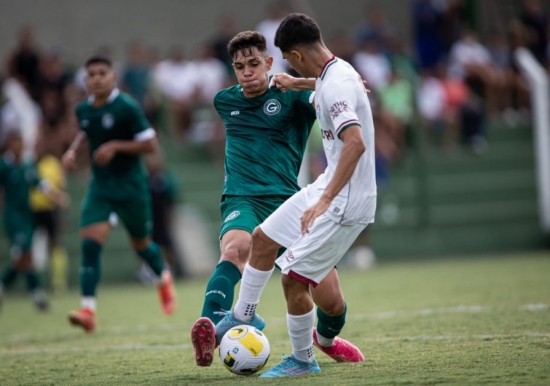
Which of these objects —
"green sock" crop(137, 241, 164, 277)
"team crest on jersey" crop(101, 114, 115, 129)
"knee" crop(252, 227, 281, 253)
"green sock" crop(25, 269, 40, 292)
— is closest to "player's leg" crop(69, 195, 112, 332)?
"green sock" crop(137, 241, 164, 277)

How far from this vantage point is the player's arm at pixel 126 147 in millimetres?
9820

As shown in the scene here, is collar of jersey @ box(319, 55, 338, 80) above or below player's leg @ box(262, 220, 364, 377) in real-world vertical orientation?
above

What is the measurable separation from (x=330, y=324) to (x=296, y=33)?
6.72ft

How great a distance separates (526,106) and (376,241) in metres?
5.06

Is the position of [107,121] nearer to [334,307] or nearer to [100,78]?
[100,78]

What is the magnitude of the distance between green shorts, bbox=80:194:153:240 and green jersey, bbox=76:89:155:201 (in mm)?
66

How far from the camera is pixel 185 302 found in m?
12.7

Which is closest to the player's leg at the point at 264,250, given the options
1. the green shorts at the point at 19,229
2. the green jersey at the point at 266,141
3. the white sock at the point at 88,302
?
the green jersey at the point at 266,141

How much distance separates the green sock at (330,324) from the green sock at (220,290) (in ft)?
2.11

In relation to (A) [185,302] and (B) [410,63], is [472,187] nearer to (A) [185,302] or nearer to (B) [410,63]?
(B) [410,63]

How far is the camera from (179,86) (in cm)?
1902

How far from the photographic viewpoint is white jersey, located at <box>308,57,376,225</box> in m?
5.72

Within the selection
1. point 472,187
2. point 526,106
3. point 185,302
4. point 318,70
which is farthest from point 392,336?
point 526,106

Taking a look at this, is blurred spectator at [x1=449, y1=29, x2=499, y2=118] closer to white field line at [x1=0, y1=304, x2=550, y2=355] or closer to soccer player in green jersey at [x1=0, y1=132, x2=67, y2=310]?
soccer player in green jersey at [x1=0, y1=132, x2=67, y2=310]
